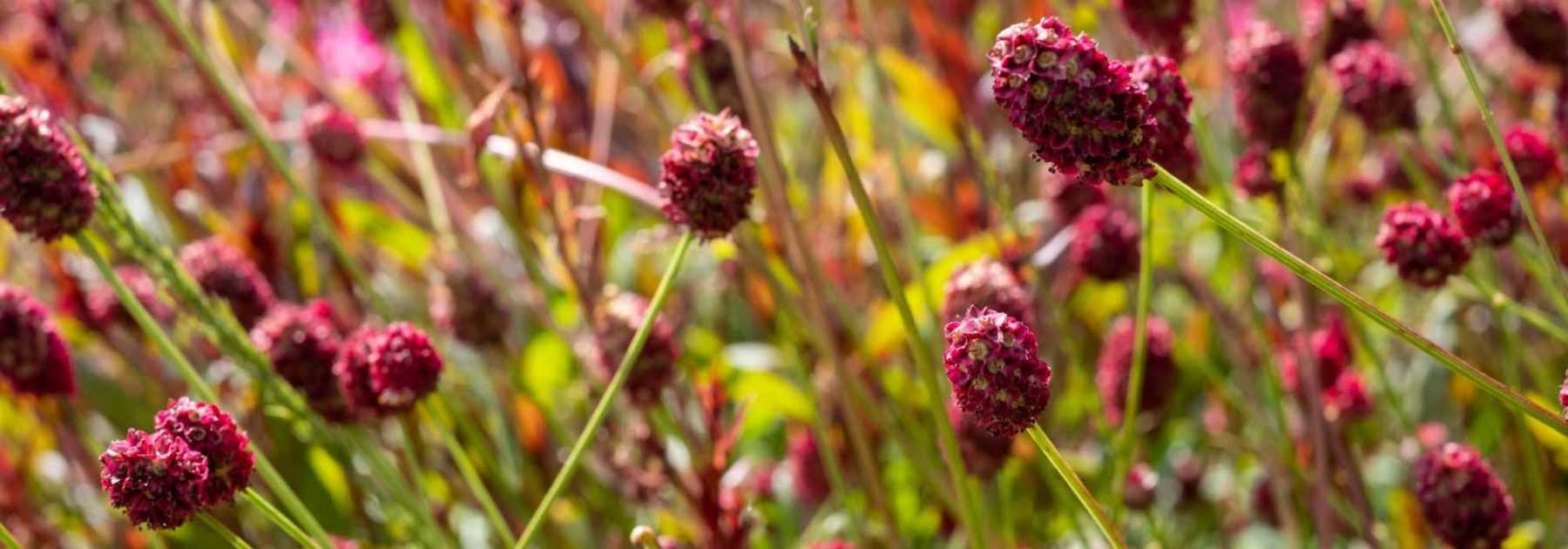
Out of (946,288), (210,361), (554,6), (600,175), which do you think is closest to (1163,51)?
(946,288)

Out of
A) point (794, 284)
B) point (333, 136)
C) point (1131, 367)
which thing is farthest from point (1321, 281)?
point (333, 136)

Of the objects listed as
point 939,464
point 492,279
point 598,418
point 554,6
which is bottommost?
point 939,464

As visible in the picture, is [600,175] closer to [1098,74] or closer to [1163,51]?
[1163,51]

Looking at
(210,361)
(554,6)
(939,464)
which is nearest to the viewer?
(939,464)

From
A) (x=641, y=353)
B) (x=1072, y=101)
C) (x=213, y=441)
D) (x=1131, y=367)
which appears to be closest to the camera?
(x=1072, y=101)

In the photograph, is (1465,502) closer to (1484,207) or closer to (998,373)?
(1484,207)

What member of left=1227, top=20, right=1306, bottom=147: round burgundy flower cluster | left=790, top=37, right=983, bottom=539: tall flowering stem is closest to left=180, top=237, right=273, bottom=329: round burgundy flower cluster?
left=790, top=37, right=983, bottom=539: tall flowering stem

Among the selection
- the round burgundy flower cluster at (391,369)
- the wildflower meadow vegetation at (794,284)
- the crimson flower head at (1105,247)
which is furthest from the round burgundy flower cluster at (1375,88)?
the round burgundy flower cluster at (391,369)
